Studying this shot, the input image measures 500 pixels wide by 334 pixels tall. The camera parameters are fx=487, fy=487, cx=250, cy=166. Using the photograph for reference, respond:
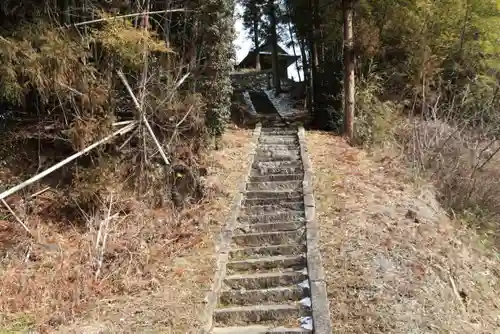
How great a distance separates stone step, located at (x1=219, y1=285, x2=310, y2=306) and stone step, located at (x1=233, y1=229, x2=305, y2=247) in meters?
1.15

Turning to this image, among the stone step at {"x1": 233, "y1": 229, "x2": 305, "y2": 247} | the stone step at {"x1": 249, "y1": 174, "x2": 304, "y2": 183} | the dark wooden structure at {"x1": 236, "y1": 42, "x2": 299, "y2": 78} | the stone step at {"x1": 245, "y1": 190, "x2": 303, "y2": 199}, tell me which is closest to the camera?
the stone step at {"x1": 233, "y1": 229, "x2": 305, "y2": 247}

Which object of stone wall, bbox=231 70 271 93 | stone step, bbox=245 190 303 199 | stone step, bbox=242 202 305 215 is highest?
stone wall, bbox=231 70 271 93

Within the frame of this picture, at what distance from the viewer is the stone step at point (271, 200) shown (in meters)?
7.68

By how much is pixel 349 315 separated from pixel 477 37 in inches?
400

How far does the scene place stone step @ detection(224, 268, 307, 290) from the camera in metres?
5.71

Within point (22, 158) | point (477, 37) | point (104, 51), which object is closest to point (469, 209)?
point (477, 37)

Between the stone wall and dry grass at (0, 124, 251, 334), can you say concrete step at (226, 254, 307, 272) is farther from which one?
the stone wall

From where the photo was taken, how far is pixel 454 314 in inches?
214

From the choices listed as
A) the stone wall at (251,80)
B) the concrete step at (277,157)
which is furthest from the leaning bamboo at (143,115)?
the stone wall at (251,80)

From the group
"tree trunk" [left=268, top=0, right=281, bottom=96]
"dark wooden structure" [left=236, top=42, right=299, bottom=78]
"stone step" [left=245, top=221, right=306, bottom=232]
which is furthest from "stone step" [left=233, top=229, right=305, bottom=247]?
"dark wooden structure" [left=236, top=42, right=299, bottom=78]

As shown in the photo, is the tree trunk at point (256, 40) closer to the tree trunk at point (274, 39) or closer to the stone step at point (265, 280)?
the tree trunk at point (274, 39)

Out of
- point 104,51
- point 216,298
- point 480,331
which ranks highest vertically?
point 104,51

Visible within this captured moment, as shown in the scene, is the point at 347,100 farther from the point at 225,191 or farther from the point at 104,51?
the point at 104,51

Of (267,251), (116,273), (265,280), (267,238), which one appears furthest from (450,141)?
(116,273)
